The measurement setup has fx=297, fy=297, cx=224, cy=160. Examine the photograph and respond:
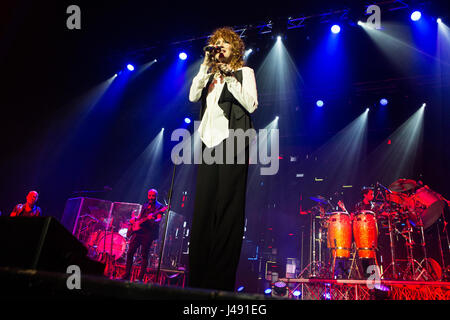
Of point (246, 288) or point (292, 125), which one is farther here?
point (292, 125)

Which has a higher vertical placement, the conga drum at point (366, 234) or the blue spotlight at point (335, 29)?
the blue spotlight at point (335, 29)

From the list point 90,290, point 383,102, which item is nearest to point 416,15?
point 383,102

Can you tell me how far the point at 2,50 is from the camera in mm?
5191

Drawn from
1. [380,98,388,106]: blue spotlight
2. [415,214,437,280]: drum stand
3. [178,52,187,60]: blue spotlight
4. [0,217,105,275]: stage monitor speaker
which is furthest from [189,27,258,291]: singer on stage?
[380,98,388,106]: blue spotlight

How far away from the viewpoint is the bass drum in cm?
758

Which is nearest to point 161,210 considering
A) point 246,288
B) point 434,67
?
point 246,288

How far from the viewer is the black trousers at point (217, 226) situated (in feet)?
5.72

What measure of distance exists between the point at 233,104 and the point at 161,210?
5.59m

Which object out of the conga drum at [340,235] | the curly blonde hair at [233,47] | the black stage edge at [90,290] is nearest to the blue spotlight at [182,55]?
the conga drum at [340,235]

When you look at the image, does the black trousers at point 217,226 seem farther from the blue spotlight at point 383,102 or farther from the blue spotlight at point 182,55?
the blue spotlight at point 383,102

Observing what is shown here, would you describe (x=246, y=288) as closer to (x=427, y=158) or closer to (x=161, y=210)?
(x=161, y=210)

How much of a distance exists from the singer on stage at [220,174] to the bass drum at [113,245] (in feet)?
21.2

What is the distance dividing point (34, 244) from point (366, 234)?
6.33 metres

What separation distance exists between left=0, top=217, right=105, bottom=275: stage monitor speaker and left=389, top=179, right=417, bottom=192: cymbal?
6.90 meters
